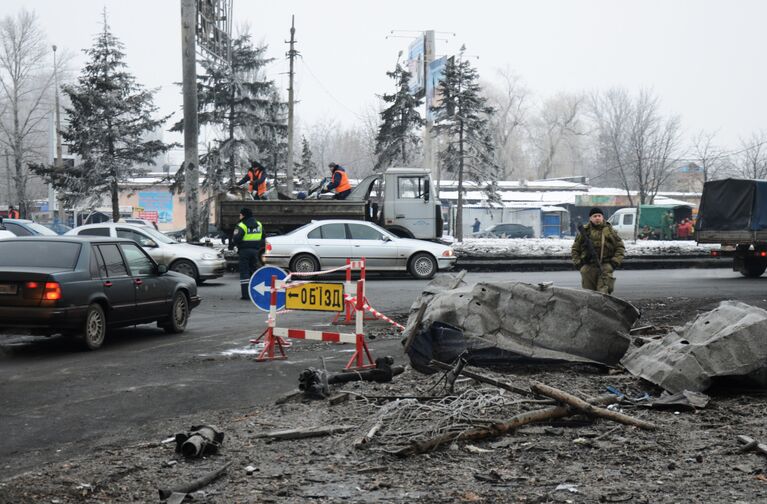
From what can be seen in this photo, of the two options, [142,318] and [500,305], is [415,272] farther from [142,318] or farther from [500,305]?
[500,305]

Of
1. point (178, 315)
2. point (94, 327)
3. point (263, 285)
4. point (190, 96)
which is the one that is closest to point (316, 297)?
point (263, 285)

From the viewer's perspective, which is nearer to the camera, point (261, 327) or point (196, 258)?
point (261, 327)

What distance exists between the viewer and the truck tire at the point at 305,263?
22.0 meters

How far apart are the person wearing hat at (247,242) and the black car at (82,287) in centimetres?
418

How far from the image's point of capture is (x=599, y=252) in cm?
1230

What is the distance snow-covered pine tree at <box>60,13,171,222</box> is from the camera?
133 ft

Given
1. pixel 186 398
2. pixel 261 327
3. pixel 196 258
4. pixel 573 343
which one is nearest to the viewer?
pixel 186 398

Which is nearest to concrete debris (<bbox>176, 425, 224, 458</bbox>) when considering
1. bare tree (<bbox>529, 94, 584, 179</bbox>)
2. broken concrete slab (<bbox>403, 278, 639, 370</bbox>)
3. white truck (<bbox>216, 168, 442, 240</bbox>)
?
broken concrete slab (<bbox>403, 278, 639, 370</bbox>)

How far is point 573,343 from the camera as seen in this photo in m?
9.16

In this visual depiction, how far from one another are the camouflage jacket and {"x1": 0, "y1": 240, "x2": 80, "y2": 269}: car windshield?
6.90m

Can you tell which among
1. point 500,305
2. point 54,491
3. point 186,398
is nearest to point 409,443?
point 54,491

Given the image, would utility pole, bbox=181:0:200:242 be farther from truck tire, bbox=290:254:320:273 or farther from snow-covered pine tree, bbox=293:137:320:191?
snow-covered pine tree, bbox=293:137:320:191

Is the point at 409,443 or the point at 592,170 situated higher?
the point at 592,170

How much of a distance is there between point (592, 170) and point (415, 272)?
98470 mm
